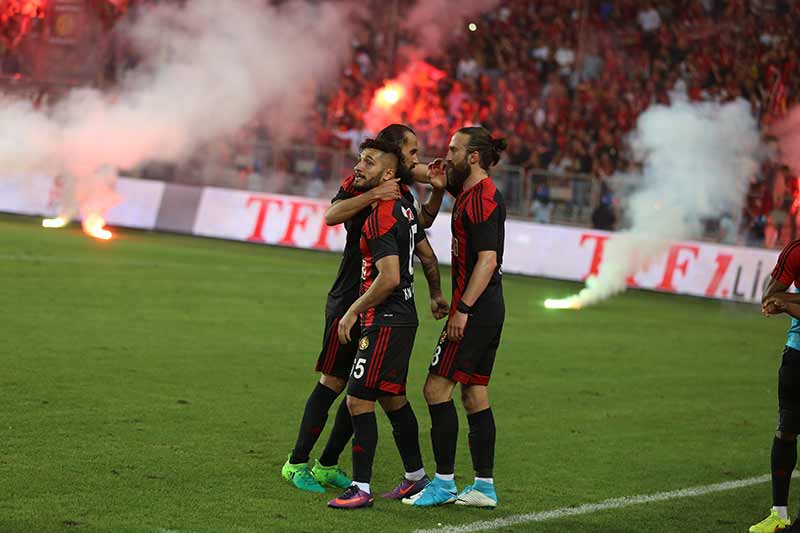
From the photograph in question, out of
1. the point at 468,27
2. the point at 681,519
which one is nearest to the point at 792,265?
the point at 681,519

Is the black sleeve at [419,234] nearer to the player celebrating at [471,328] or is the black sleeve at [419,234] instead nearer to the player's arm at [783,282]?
the player celebrating at [471,328]

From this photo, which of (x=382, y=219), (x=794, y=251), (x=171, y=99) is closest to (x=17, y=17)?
(x=171, y=99)

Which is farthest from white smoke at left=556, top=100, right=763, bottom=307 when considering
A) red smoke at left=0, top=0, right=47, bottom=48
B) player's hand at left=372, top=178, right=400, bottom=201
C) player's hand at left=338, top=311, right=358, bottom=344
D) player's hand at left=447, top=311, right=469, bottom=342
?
red smoke at left=0, top=0, right=47, bottom=48

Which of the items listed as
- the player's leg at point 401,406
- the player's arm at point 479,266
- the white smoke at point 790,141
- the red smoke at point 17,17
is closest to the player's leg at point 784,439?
the player's arm at point 479,266

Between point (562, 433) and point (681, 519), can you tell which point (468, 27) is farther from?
point (681, 519)

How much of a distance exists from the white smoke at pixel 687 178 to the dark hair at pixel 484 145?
13.9m

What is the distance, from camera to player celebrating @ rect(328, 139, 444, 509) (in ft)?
22.5

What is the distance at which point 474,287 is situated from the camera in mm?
7004

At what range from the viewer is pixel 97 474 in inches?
277

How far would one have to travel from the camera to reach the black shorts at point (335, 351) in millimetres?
7293

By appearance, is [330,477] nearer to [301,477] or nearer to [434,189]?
[301,477]

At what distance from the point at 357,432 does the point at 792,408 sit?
96.0 inches

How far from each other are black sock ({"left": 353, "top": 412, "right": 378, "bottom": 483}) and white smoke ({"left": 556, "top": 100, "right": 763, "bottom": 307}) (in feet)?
47.1

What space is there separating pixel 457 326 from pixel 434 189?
0.92 m
